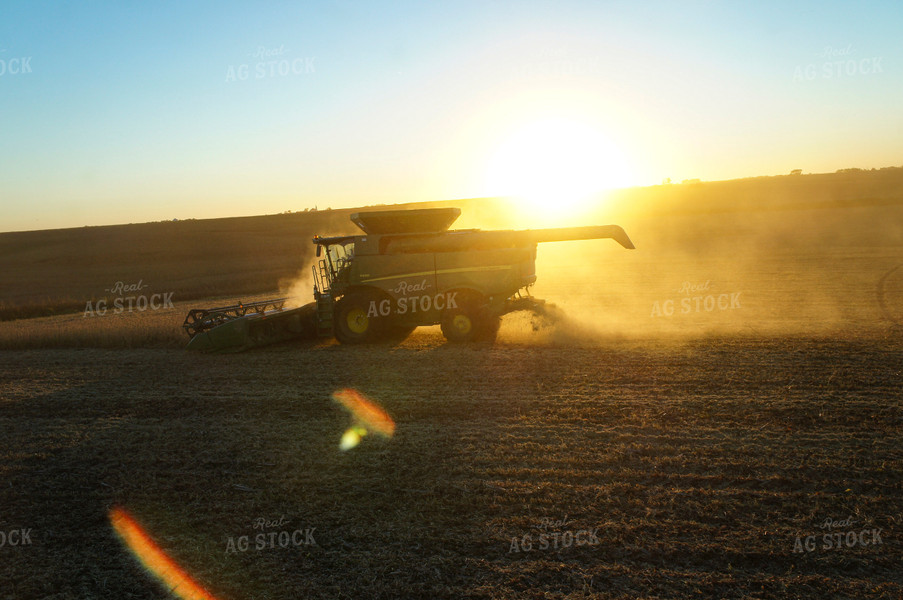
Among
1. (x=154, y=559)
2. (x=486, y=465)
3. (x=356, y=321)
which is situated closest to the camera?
(x=154, y=559)

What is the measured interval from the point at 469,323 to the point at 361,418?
462cm

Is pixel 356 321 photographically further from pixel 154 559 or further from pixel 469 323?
pixel 154 559

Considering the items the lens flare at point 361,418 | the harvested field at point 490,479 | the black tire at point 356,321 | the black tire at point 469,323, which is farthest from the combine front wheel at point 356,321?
the lens flare at point 361,418

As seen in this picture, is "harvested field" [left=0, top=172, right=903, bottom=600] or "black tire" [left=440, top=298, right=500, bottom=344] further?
"black tire" [left=440, top=298, right=500, bottom=344]

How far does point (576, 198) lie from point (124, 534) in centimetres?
7666

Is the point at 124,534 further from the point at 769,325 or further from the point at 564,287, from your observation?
the point at 564,287

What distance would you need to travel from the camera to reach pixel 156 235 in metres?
63.4

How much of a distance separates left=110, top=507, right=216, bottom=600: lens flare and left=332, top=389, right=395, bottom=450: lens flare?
2.18 meters

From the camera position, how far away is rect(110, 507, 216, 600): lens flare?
409 cm

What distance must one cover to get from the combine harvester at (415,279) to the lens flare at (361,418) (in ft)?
11.4

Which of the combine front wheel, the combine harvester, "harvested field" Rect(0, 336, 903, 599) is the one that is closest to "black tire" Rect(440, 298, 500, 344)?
the combine harvester

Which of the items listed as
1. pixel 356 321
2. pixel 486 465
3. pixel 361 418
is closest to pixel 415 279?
pixel 356 321

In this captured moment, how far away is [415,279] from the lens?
11.8 meters

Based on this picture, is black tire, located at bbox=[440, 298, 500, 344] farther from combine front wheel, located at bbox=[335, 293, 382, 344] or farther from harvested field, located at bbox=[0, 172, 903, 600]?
combine front wheel, located at bbox=[335, 293, 382, 344]
